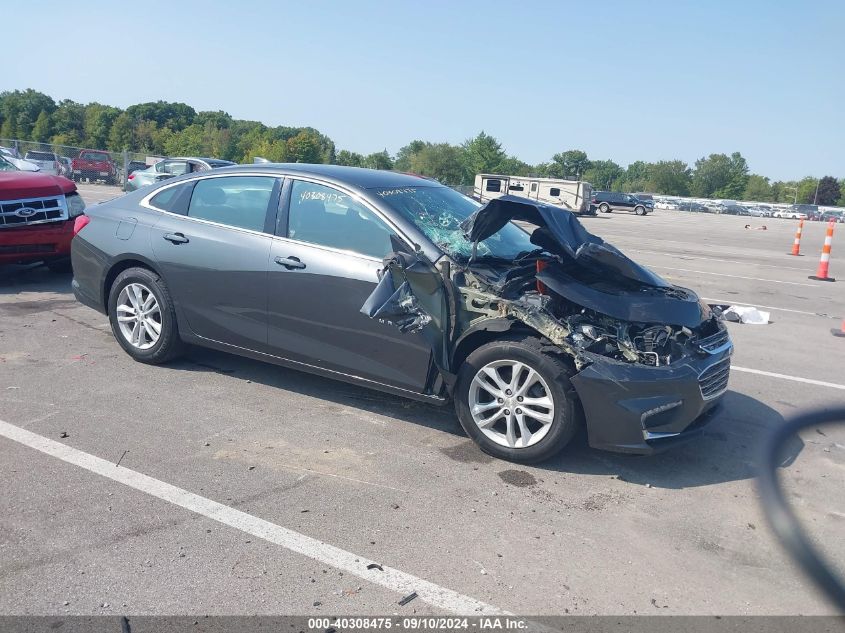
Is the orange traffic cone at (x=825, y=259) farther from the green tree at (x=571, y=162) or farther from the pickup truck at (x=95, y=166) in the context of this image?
the green tree at (x=571, y=162)

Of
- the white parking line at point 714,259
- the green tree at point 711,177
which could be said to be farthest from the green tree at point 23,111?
the green tree at point 711,177

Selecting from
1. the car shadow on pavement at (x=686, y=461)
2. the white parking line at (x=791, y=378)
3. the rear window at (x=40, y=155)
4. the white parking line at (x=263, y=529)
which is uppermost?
the rear window at (x=40, y=155)

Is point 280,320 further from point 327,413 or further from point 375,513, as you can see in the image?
point 375,513

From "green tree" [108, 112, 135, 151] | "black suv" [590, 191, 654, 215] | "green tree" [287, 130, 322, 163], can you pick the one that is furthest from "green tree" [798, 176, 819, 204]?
"green tree" [108, 112, 135, 151]

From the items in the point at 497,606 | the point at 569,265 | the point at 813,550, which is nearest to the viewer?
the point at 813,550

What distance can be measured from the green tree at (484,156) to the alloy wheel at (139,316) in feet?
286

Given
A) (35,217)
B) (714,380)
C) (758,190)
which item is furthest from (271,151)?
(758,190)

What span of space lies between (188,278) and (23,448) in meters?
1.76

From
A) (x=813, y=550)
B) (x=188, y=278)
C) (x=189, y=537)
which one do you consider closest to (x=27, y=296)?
(x=188, y=278)

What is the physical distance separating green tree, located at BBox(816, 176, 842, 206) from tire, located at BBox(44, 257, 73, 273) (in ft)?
458

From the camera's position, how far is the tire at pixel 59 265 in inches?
377

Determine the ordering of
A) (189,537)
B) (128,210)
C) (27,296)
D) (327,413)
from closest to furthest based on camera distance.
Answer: (189,537) < (327,413) < (128,210) < (27,296)

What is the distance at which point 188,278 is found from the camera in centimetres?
563

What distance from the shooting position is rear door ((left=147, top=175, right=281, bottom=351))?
17.5 feet
